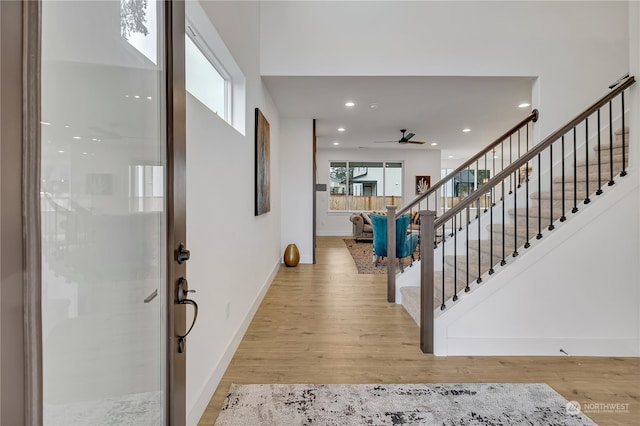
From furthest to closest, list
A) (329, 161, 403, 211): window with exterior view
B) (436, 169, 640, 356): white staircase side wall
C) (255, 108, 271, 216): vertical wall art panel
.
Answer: (329, 161, 403, 211): window with exterior view → (255, 108, 271, 216): vertical wall art panel → (436, 169, 640, 356): white staircase side wall

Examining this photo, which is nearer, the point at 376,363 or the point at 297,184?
the point at 376,363

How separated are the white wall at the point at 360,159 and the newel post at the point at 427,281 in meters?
7.68

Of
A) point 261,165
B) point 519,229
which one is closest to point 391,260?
point 519,229

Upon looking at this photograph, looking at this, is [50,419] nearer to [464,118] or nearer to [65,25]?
[65,25]

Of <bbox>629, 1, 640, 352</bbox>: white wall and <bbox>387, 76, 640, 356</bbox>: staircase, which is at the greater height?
<bbox>629, 1, 640, 352</bbox>: white wall

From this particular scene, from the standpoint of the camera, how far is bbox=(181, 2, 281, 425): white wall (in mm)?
1719

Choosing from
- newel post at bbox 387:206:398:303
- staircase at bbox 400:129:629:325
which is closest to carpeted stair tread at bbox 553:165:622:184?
staircase at bbox 400:129:629:325

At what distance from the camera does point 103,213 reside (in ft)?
2.75

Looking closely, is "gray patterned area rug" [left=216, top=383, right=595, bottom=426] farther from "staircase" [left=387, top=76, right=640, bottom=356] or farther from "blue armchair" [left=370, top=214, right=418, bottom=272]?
"blue armchair" [left=370, top=214, right=418, bottom=272]

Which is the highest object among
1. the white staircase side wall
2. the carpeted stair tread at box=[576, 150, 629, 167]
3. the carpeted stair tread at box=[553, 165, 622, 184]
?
the carpeted stair tread at box=[576, 150, 629, 167]

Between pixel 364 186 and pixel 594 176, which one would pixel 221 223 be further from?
pixel 364 186

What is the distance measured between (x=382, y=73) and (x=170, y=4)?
3.15 m

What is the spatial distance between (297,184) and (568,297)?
4.30m

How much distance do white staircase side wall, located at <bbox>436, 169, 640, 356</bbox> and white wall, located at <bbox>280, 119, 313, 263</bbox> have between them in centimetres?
361
